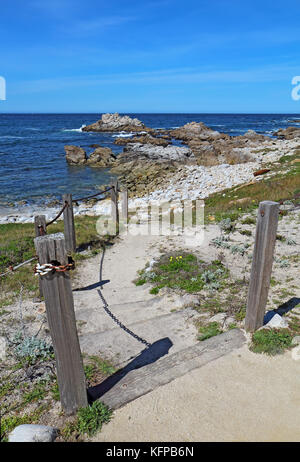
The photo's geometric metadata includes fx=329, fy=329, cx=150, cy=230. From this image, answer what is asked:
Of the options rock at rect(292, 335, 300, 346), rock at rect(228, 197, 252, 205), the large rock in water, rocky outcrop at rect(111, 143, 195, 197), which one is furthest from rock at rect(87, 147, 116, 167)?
the large rock in water

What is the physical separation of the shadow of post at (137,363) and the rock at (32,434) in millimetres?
571

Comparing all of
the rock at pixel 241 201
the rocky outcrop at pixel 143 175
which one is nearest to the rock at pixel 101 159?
the rocky outcrop at pixel 143 175

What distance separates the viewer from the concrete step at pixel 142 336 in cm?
481

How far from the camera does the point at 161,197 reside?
68.9ft

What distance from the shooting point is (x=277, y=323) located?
4.91 metres

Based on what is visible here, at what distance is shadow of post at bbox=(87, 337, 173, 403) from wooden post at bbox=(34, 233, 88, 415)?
1.22ft

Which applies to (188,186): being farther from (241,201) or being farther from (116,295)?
(116,295)

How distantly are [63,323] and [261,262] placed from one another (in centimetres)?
277

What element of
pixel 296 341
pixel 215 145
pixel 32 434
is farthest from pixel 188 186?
pixel 32 434

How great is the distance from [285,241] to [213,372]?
5.86m

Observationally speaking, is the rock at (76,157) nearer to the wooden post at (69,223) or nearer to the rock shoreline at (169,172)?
the rock shoreline at (169,172)

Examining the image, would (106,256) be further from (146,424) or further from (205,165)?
(205,165)

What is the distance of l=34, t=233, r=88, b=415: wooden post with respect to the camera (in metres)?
2.98

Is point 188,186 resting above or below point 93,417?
below
